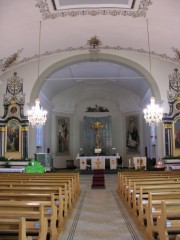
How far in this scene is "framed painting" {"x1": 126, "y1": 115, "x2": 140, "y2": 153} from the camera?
1905cm

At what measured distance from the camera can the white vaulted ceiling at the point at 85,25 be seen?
29.6ft

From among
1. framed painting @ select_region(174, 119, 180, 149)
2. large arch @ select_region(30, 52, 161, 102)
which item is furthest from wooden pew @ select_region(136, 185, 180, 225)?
large arch @ select_region(30, 52, 161, 102)

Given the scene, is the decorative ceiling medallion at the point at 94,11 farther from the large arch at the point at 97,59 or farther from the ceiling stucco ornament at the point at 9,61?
the large arch at the point at 97,59

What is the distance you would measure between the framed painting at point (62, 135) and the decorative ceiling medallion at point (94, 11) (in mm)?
10317

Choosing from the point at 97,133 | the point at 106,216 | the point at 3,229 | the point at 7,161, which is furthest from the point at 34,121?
the point at 97,133

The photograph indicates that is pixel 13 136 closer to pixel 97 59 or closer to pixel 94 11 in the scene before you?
pixel 97 59

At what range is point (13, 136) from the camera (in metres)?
12.7

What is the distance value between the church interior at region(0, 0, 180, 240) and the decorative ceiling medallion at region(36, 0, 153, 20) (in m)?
0.04

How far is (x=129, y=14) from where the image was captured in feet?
31.9

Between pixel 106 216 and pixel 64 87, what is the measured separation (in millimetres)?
13849

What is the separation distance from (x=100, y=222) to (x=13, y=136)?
8593 millimetres

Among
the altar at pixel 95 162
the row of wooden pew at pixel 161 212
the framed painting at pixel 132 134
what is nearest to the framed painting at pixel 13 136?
the altar at pixel 95 162

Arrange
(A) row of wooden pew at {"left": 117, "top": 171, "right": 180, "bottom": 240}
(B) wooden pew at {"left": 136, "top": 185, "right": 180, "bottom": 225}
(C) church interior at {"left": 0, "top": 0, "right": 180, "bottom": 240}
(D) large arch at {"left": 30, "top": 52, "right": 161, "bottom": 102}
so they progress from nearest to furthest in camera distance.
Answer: (A) row of wooden pew at {"left": 117, "top": 171, "right": 180, "bottom": 240} < (B) wooden pew at {"left": 136, "top": 185, "right": 180, "bottom": 225} < (C) church interior at {"left": 0, "top": 0, "right": 180, "bottom": 240} < (D) large arch at {"left": 30, "top": 52, "right": 161, "bottom": 102}

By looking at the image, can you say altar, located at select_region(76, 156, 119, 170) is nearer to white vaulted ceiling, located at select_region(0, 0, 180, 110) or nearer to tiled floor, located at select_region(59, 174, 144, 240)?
white vaulted ceiling, located at select_region(0, 0, 180, 110)
